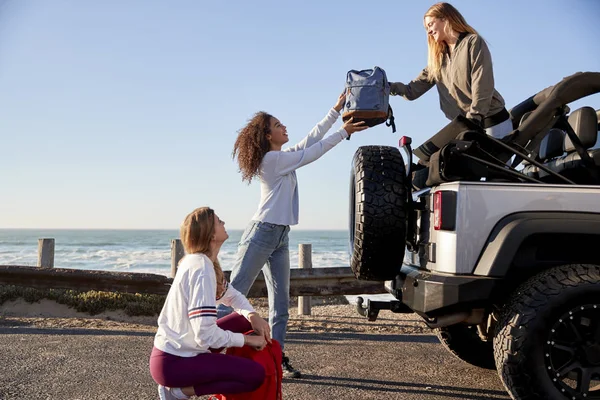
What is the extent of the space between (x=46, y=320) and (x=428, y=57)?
5769mm

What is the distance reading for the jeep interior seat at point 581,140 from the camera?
3883 mm

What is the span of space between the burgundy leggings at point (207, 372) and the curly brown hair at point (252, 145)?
1.92 metres

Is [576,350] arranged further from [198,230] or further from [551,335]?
[198,230]

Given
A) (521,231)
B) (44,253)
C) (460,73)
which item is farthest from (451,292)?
(44,253)

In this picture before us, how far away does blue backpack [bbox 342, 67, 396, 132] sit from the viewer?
179 inches

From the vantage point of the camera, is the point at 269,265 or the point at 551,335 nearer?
the point at 551,335

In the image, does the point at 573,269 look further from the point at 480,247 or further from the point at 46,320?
the point at 46,320

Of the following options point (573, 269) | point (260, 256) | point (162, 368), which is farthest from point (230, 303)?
point (573, 269)

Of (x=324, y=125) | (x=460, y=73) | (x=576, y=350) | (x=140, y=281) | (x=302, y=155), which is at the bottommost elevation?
(x=140, y=281)

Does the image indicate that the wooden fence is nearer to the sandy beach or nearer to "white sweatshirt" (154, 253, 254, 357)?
the sandy beach

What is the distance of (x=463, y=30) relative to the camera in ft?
14.2

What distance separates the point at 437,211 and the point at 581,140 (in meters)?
1.31

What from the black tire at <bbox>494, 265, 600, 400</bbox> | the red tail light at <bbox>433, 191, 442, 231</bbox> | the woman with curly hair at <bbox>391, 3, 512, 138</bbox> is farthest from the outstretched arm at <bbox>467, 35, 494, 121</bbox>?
the black tire at <bbox>494, 265, 600, 400</bbox>

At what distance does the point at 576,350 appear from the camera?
10.5 ft
